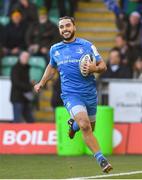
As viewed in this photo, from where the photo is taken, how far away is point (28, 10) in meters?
23.2

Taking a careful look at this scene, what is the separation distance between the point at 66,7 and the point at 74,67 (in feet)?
35.4

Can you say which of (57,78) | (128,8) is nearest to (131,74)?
(57,78)

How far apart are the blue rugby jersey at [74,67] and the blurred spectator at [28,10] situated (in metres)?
9.51

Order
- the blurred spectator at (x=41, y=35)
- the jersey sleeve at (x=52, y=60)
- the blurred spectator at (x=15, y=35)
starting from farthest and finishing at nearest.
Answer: the blurred spectator at (x=15, y=35) < the blurred spectator at (x=41, y=35) < the jersey sleeve at (x=52, y=60)

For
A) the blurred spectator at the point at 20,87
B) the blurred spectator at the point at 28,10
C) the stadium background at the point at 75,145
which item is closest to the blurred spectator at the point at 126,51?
the stadium background at the point at 75,145

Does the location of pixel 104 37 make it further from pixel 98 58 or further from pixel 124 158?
pixel 98 58

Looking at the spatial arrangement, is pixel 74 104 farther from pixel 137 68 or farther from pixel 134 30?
pixel 134 30

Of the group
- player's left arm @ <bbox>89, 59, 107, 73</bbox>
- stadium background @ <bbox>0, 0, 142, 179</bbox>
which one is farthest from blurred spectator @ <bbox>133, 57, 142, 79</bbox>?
player's left arm @ <bbox>89, 59, 107, 73</bbox>

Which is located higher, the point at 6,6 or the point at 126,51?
the point at 6,6

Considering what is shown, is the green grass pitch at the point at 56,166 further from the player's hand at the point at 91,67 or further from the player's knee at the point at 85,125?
the player's hand at the point at 91,67

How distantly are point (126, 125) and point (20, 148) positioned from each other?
2.19m

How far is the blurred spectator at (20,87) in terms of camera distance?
1991 centimetres

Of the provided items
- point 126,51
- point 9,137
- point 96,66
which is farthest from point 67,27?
point 126,51

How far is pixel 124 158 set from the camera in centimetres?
1659
